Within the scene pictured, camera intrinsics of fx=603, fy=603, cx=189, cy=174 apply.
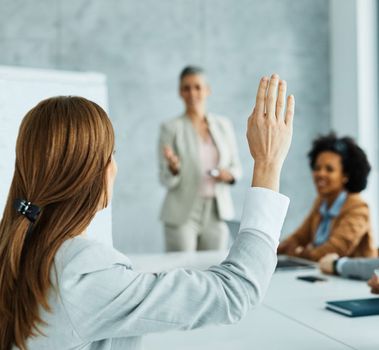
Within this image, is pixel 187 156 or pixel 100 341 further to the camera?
pixel 187 156

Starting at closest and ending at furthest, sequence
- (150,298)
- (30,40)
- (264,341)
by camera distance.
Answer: (150,298) → (264,341) → (30,40)

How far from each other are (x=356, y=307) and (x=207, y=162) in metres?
2.21

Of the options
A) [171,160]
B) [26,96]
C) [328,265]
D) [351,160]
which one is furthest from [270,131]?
[171,160]

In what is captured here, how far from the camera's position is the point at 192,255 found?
3.05 meters

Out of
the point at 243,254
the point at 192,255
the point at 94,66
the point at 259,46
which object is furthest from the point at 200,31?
the point at 243,254

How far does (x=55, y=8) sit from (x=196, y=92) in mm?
1741

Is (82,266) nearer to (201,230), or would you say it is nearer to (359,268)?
(359,268)

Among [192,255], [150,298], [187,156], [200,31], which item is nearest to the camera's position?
[150,298]

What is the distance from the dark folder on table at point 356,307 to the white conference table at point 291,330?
0.02m

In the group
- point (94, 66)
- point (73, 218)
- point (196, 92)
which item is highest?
point (94, 66)

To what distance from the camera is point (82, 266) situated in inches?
39.5

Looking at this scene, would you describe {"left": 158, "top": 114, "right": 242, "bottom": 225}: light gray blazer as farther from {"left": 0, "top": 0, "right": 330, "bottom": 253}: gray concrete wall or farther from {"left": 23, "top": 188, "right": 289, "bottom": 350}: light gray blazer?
{"left": 23, "top": 188, "right": 289, "bottom": 350}: light gray blazer

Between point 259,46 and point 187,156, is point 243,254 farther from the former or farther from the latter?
point 259,46

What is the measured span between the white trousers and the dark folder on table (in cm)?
195
